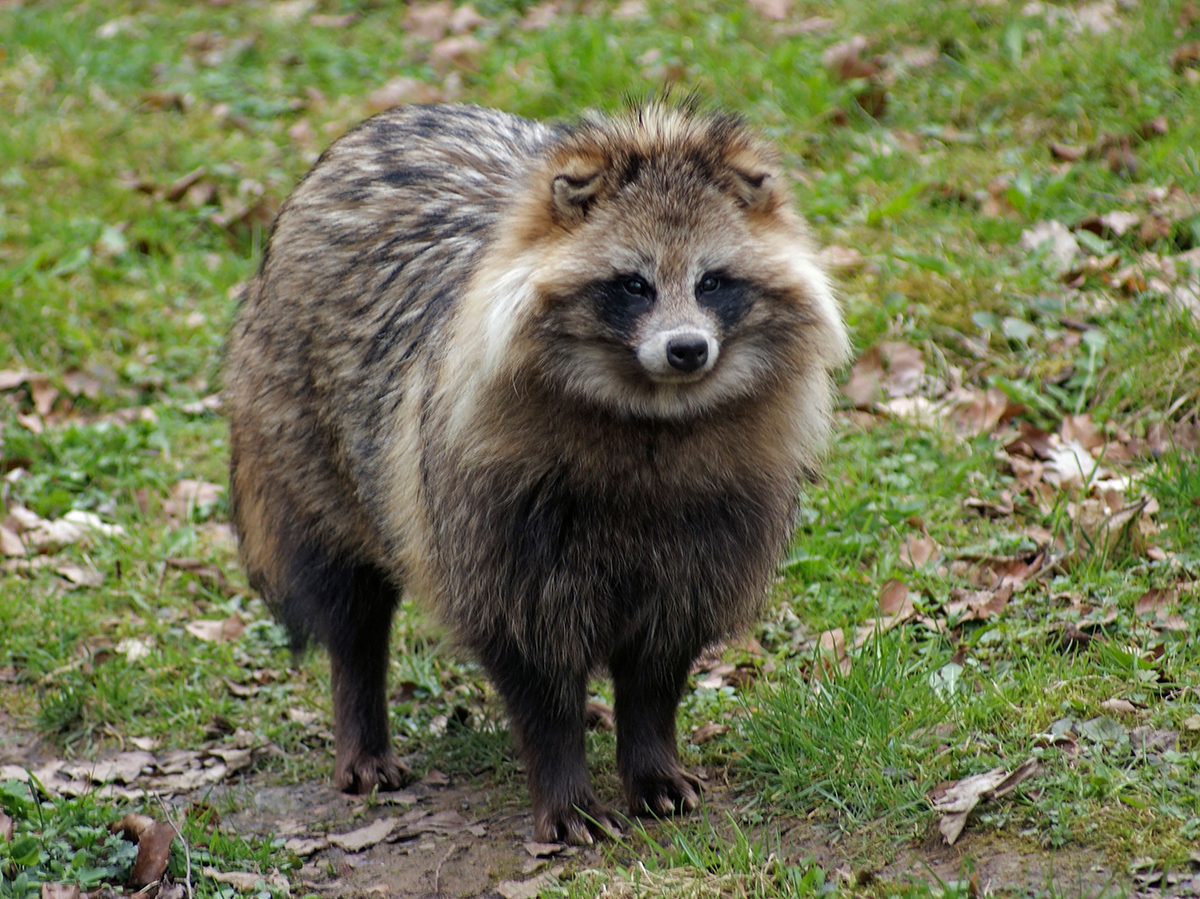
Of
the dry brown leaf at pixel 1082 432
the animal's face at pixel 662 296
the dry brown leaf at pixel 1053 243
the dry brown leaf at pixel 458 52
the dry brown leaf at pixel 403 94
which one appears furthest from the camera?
the dry brown leaf at pixel 458 52

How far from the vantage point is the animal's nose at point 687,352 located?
3.16 meters

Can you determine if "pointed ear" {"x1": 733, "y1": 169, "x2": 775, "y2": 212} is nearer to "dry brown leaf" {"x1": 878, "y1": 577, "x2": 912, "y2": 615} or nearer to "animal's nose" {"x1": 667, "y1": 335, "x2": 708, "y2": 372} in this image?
"animal's nose" {"x1": 667, "y1": 335, "x2": 708, "y2": 372}

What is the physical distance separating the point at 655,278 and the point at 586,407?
1.18 feet

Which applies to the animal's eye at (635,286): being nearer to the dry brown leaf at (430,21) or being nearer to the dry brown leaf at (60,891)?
the dry brown leaf at (60,891)

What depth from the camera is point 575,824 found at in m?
3.73

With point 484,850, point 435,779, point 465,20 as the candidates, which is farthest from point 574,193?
point 465,20

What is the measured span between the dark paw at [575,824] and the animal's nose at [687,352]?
51.8 inches

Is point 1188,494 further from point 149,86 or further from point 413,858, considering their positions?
point 149,86

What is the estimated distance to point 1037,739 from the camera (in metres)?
3.46

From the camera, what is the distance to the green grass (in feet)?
11.7

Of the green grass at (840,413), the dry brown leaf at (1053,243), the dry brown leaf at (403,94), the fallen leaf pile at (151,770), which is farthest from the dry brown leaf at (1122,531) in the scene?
the dry brown leaf at (403,94)

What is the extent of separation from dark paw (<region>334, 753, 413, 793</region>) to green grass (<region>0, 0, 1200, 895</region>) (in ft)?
0.54

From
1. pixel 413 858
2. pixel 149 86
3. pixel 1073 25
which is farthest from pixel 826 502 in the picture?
pixel 149 86

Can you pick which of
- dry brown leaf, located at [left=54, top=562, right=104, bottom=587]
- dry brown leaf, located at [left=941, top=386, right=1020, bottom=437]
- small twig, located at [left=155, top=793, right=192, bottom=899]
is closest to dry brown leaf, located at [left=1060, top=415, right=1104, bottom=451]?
dry brown leaf, located at [left=941, top=386, right=1020, bottom=437]
